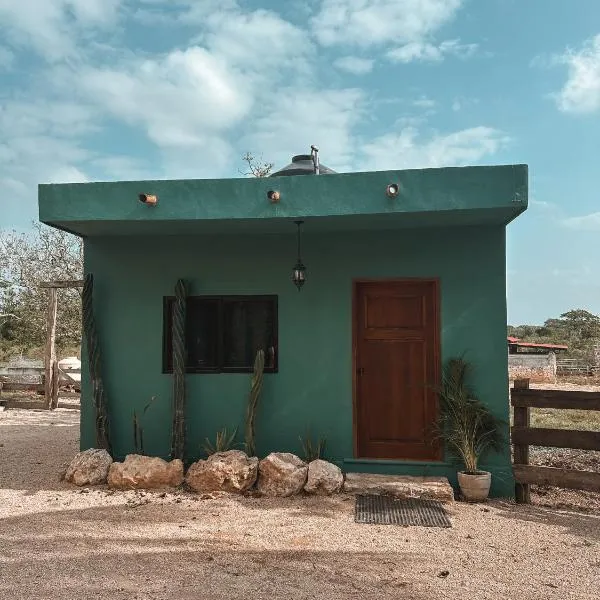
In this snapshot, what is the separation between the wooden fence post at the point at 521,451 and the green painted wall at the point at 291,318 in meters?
0.17

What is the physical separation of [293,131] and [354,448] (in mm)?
8016

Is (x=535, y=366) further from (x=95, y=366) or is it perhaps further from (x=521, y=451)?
(x=95, y=366)

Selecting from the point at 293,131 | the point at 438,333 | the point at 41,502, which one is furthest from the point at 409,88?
the point at 41,502

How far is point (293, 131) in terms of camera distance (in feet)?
41.3

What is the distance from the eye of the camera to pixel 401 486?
589cm

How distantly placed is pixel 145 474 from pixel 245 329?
1.91m

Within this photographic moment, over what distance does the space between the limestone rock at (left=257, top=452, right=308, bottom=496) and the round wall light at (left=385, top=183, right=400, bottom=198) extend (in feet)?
9.39

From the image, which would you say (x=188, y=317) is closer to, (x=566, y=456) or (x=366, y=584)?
(x=366, y=584)

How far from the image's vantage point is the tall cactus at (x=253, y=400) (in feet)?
21.3

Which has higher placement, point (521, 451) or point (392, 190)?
point (392, 190)

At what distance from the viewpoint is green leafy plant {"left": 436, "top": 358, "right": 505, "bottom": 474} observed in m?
6.02

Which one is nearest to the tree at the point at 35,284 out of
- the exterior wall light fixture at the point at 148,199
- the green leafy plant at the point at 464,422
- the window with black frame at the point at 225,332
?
the window with black frame at the point at 225,332

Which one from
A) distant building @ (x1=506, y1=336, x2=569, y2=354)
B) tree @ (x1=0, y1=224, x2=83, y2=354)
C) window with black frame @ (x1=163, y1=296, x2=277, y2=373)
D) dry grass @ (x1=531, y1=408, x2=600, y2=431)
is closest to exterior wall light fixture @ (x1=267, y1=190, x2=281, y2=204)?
window with black frame @ (x1=163, y1=296, x2=277, y2=373)

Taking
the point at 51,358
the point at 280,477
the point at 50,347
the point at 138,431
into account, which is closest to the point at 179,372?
the point at 138,431
